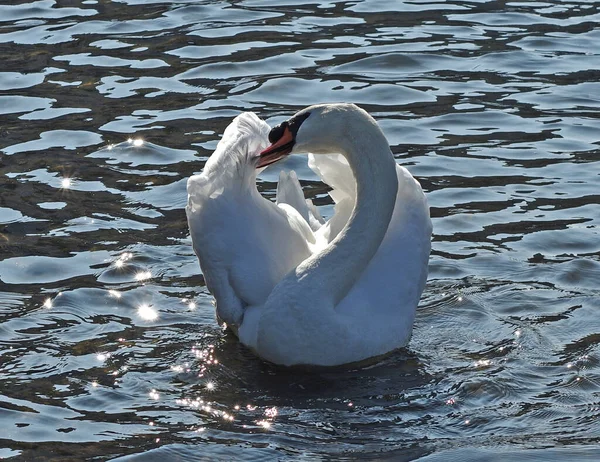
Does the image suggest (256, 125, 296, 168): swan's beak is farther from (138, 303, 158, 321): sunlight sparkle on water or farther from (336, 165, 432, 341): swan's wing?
(138, 303, 158, 321): sunlight sparkle on water

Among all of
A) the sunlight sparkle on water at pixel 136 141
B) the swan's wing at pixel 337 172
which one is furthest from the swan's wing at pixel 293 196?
the sunlight sparkle on water at pixel 136 141

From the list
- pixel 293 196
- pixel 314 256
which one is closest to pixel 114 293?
pixel 293 196

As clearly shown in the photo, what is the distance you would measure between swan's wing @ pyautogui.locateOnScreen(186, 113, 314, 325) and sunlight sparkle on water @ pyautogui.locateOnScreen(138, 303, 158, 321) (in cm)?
59

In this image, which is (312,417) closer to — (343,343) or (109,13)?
(343,343)

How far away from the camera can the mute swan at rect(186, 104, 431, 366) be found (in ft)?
24.0

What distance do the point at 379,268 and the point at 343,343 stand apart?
667mm

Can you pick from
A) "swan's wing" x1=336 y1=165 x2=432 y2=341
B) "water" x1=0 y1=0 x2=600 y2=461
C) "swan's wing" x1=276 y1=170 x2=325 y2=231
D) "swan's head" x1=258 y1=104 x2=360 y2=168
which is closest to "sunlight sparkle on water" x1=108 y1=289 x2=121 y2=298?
"water" x1=0 y1=0 x2=600 y2=461

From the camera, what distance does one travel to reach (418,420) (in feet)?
22.1

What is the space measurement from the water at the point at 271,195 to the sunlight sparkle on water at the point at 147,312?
33mm

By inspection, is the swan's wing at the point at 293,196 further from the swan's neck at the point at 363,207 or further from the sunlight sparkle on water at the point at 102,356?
the sunlight sparkle on water at the point at 102,356

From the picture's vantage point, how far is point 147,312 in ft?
26.9

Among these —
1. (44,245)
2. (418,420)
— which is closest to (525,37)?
(44,245)

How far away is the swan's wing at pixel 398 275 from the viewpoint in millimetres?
7465

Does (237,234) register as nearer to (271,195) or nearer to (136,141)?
(271,195)
